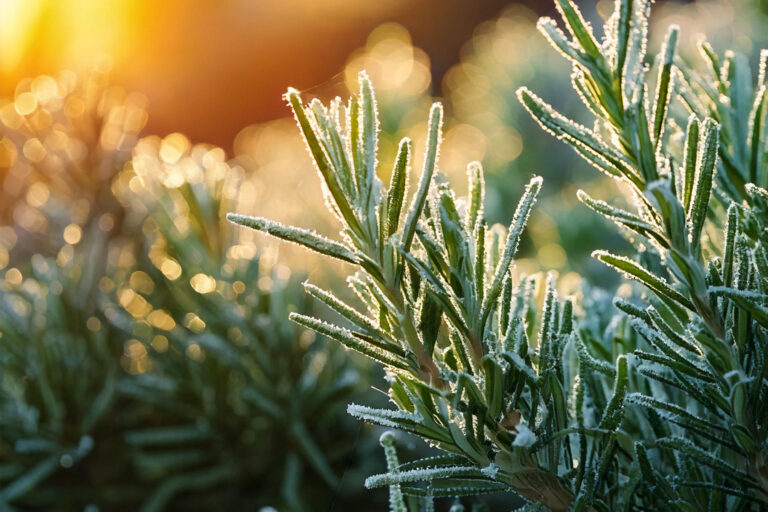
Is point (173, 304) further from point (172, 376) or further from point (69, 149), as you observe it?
point (69, 149)

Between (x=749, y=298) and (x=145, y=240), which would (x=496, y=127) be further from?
(x=749, y=298)

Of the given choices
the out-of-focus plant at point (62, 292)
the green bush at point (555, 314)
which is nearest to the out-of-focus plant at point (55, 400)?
the out-of-focus plant at point (62, 292)

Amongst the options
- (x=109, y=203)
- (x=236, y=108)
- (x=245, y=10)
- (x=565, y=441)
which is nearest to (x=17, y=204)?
(x=109, y=203)

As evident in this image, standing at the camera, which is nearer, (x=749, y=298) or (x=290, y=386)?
(x=749, y=298)

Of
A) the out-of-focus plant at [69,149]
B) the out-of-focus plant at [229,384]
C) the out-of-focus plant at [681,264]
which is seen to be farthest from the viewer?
the out-of-focus plant at [69,149]

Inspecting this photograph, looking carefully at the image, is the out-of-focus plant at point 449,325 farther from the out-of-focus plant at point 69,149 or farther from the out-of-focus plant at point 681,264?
the out-of-focus plant at point 69,149

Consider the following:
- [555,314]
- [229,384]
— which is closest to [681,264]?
[555,314]
